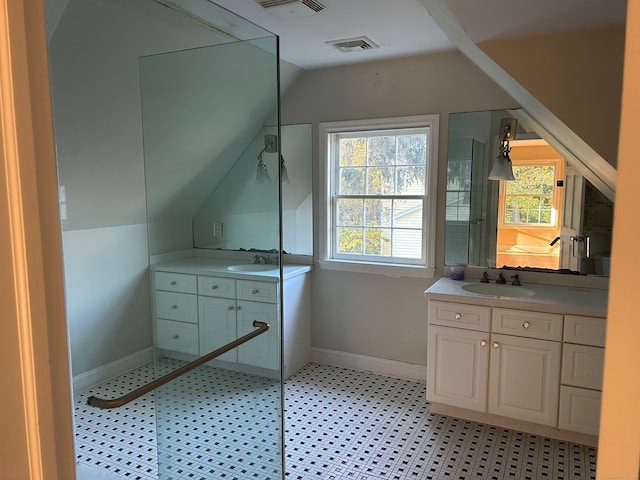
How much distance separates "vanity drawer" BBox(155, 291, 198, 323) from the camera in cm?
300

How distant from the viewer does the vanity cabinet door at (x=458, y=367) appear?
2.81 m

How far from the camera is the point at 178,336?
9.20ft

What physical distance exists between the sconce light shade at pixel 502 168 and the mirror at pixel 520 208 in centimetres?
3

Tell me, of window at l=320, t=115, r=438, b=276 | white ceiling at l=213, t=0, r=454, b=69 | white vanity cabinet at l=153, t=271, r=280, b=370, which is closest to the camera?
white ceiling at l=213, t=0, r=454, b=69

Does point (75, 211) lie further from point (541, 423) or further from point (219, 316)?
point (541, 423)

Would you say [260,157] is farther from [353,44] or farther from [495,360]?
[495,360]

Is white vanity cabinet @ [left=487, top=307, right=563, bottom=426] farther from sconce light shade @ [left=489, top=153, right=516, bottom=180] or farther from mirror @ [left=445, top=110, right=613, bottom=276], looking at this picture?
sconce light shade @ [left=489, top=153, right=516, bottom=180]

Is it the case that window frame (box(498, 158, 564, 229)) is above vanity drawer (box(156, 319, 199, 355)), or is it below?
above

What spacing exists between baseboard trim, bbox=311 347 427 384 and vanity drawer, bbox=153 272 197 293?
128 cm

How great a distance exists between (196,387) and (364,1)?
2.24 metres

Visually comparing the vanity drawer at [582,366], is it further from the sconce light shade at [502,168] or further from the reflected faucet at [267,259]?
the reflected faucet at [267,259]

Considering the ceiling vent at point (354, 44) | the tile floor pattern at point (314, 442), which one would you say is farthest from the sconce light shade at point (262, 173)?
the tile floor pattern at point (314, 442)

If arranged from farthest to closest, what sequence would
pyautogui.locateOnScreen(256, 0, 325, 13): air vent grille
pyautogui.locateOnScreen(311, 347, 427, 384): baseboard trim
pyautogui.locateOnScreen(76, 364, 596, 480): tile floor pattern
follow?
pyautogui.locateOnScreen(311, 347, 427, 384): baseboard trim < pyautogui.locateOnScreen(76, 364, 596, 480): tile floor pattern < pyautogui.locateOnScreen(256, 0, 325, 13): air vent grille

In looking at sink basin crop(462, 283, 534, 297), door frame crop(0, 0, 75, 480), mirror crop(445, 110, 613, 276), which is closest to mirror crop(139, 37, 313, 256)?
mirror crop(445, 110, 613, 276)
